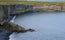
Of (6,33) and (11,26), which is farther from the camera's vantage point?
(11,26)

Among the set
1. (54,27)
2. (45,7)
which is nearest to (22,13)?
(45,7)

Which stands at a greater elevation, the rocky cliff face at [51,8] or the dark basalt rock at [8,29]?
the dark basalt rock at [8,29]

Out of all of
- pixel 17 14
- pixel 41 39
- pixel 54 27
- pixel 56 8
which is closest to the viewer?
pixel 41 39

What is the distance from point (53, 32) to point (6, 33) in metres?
2.97

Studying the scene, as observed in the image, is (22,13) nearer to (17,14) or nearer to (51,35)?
(17,14)

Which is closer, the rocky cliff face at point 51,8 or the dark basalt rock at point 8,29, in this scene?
the dark basalt rock at point 8,29

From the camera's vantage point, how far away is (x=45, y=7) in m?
29.7

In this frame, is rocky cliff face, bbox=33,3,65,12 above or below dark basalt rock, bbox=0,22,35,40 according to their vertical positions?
below

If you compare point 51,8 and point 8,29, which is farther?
point 51,8

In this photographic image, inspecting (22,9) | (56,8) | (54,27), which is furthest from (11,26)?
(56,8)

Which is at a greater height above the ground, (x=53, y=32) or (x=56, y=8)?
(x=53, y=32)

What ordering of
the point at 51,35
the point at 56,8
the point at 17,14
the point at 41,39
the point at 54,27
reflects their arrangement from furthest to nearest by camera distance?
the point at 56,8 < the point at 17,14 < the point at 54,27 < the point at 51,35 < the point at 41,39

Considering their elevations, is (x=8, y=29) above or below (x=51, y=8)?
above

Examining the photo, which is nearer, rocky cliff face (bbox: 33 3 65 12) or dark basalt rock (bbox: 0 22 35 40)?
dark basalt rock (bbox: 0 22 35 40)
